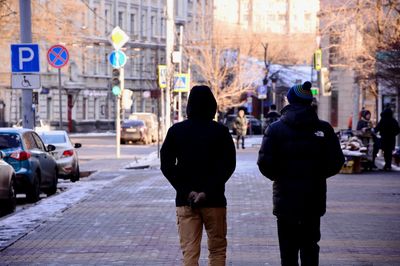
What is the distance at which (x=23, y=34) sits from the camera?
23250 mm

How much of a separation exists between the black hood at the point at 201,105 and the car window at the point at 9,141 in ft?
38.5

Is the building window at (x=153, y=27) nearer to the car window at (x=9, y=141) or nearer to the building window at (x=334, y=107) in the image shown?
the building window at (x=334, y=107)

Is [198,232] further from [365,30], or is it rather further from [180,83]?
[180,83]

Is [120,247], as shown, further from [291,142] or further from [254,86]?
[254,86]

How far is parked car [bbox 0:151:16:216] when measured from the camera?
1673 cm

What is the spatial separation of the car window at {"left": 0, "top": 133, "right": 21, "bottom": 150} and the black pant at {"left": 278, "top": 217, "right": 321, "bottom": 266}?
11.9m

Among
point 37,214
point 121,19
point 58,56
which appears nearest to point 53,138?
point 58,56

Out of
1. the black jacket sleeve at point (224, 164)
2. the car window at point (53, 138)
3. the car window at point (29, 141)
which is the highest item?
the black jacket sleeve at point (224, 164)

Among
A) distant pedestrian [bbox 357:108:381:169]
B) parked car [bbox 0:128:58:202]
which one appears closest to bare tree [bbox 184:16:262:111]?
distant pedestrian [bbox 357:108:381:169]

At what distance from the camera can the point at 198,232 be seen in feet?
26.6

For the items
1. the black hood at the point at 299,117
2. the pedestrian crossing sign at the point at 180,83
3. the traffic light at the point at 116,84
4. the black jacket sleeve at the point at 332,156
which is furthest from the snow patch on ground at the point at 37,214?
the pedestrian crossing sign at the point at 180,83

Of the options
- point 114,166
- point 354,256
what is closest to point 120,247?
point 354,256

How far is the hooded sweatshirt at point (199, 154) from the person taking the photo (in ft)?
26.3

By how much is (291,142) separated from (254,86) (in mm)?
68819
